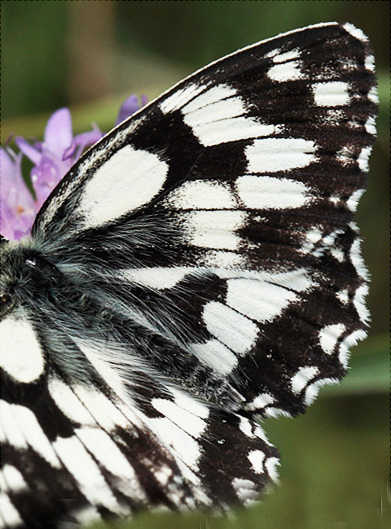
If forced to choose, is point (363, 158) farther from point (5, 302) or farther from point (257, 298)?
point (5, 302)

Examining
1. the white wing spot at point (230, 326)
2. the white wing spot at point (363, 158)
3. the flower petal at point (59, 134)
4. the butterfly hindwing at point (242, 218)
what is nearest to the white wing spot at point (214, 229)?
the butterfly hindwing at point (242, 218)

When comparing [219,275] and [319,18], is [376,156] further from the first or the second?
[219,275]

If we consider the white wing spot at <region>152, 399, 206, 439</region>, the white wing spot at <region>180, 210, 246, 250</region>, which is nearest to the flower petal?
the white wing spot at <region>180, 210, 246, 250</region>

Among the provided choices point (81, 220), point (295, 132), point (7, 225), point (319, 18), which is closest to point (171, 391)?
point (81, 220)

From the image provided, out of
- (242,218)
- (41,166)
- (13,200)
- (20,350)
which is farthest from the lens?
(13,200)

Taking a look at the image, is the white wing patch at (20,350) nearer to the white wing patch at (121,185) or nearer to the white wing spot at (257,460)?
the white wing patch at (121,185)

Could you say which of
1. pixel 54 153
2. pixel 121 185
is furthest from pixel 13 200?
pixel 121 185
